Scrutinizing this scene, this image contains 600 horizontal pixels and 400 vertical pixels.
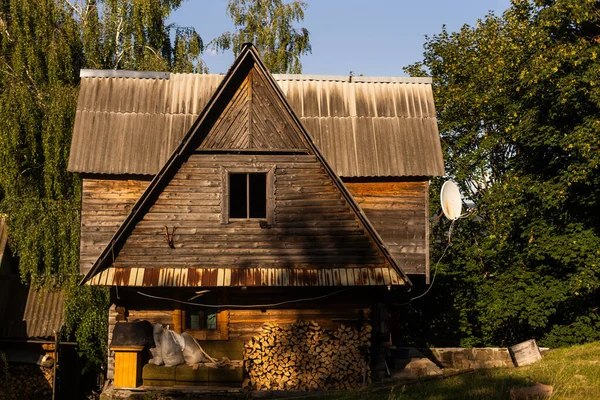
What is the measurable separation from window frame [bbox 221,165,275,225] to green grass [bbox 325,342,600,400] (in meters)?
3.96

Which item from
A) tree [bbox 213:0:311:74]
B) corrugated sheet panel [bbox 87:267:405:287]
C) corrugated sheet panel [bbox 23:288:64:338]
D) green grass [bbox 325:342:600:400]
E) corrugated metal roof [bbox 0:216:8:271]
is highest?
tree [bbox 213:0:311:74]

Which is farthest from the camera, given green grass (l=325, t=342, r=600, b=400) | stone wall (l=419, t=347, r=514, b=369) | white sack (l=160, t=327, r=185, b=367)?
stone wall (l=419, t=347, r=514, b=369)

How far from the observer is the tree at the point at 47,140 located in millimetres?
21266

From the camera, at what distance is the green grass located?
12297mm

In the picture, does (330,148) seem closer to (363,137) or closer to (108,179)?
(363,137)

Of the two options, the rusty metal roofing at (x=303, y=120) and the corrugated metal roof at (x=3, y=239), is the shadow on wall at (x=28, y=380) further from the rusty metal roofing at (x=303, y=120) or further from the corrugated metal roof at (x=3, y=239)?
the rusty metal roofing at (x=303, y=120)

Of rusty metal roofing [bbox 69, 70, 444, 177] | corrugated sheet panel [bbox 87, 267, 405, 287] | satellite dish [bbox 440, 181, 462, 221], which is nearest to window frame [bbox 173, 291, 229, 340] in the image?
corrugated sheet panel [bbox 87, 267, 405, 287]

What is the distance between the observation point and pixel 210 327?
52.6 ft

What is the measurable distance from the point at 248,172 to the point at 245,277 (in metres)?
2.32

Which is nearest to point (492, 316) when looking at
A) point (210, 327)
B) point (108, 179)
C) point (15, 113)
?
point (210, 327)

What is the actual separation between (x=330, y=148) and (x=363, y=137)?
918 mm

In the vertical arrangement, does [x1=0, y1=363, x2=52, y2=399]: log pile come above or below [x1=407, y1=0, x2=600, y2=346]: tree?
below

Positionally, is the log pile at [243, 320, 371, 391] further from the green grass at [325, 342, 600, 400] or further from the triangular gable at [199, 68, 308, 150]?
the triangular gable at [199, 68, 308, 150]

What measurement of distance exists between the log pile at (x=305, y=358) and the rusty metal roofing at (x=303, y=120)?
4.47 metres
